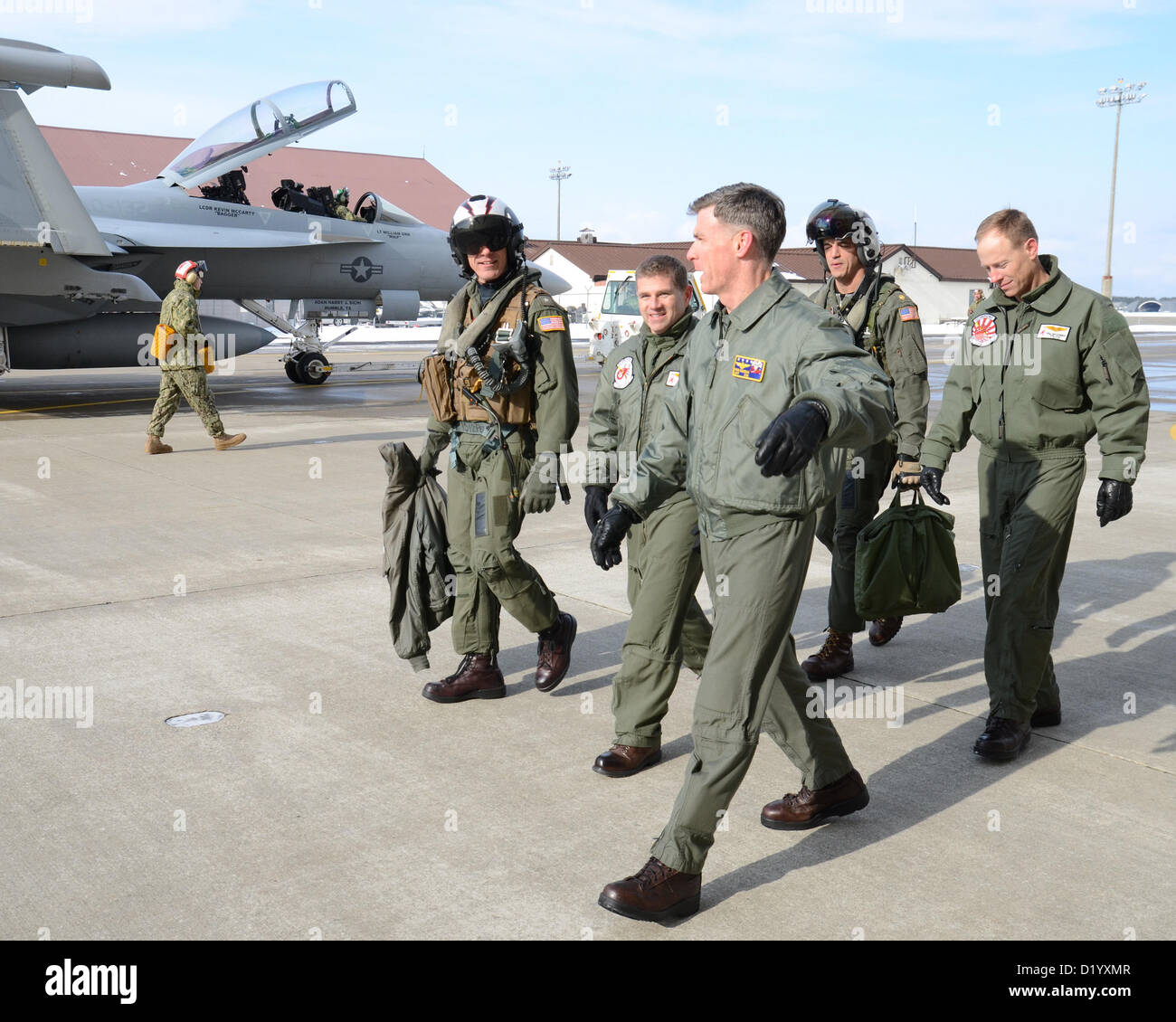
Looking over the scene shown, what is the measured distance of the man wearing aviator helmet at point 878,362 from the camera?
5008 mm

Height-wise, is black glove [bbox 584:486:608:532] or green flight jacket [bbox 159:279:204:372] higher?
green flight jacket [bbox 159:279:204:372]

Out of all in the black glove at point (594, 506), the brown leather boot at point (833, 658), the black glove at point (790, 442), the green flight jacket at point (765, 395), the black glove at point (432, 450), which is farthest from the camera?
the brown leather boot at point (833, 658)

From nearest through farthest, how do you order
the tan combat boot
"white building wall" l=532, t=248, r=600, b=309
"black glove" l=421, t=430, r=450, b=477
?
"black glove" l=421, t=430, r=450, b=477 < the tan combat boot < "white building wall" l=532, t=248, r=600, b=309

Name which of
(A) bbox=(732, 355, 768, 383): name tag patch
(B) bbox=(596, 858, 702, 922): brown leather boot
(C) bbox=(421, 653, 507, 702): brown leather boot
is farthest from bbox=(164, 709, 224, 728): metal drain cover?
(A) bbox=(732, 355, 768, 383): name tag patch

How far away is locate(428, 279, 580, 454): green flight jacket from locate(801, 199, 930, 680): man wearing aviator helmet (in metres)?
1.30

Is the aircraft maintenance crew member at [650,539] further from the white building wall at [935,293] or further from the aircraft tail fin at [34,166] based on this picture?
the white building wall at [935,293]

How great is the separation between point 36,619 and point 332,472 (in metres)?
4.98

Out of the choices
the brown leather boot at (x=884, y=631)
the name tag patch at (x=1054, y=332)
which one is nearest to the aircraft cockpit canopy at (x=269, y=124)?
the brown leather boot at (x=884, y=631)

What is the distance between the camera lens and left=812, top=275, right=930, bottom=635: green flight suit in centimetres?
504

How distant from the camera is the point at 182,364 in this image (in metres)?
11.2

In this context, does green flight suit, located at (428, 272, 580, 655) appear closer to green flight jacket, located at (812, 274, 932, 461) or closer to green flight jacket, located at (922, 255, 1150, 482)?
green flight jacket, located at (812, 274, 932, 461)

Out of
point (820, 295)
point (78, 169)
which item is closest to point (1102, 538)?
point (820, 295)

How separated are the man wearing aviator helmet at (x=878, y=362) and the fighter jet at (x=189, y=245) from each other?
38.4ft
